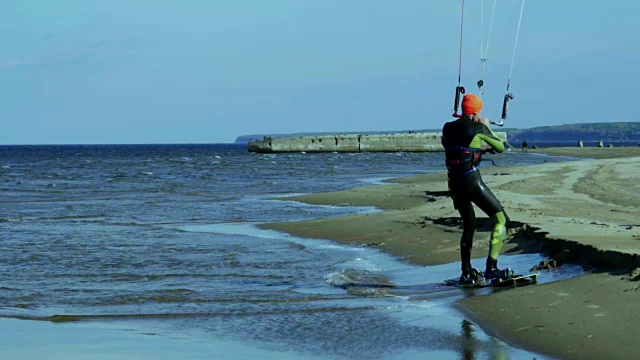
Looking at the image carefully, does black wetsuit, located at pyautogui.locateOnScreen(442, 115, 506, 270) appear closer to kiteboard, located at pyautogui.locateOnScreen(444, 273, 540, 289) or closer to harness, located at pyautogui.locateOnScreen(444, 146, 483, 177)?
harness, located at pyautogui.locateOnScreen(444, 146, 483, 177)

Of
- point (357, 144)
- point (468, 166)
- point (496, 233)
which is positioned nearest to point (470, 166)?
point (468, 166)

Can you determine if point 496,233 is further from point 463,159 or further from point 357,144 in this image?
point 357,144

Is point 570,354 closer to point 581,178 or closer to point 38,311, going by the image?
point 38,311

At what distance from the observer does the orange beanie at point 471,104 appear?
1098 cm

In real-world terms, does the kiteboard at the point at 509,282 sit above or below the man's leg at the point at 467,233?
below

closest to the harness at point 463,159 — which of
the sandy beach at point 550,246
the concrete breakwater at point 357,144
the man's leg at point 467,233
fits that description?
the man's leg at point 467,233

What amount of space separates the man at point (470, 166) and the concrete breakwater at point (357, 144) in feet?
366

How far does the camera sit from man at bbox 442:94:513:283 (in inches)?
430

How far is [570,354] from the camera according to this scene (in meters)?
7.53

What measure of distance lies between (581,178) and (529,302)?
80.8 feet

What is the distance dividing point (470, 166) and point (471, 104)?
0.67 meters

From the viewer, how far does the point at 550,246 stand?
12930 millimetres

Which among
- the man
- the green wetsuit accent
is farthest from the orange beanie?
the green wetsuit accent

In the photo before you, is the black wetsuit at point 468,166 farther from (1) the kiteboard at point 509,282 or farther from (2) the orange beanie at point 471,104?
(1) the kiteboard at point 509,282
